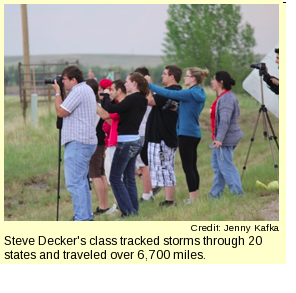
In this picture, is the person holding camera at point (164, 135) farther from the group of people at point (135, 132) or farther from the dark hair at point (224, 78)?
the dark hair at point (224, 78)

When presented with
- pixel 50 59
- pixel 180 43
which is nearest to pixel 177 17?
pixel 180 43

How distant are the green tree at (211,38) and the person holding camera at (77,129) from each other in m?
21.6

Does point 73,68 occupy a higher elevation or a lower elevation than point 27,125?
higher

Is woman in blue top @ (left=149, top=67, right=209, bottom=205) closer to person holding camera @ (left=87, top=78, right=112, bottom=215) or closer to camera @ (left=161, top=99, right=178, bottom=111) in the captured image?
camera @ (left=161, top=99, right=178, bottom=111)

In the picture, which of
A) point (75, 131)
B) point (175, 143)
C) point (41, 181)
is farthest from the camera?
point (41, 181)

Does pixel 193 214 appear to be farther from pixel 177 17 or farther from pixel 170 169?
pixel 177 17

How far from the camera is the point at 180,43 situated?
33.2 meters

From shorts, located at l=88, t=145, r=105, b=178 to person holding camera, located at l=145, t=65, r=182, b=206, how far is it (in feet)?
2.08

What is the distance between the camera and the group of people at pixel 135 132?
845 cm

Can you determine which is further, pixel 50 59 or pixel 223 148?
pixel 50 59

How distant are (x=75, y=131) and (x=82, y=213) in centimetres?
96

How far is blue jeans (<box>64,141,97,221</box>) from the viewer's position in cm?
841

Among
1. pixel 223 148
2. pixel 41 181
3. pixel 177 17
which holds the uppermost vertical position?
pixel 177 17

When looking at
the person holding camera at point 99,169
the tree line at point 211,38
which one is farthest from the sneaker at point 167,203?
the tree line at point 211,38
